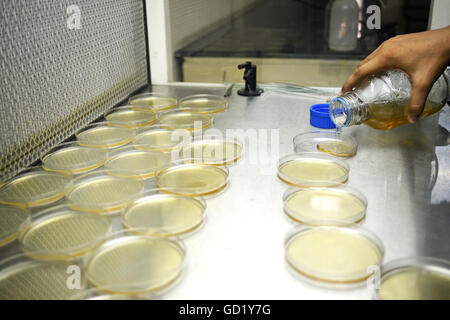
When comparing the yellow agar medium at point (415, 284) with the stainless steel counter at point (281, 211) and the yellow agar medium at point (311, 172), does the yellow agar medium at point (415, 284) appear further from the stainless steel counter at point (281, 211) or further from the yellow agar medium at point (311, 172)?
the yellow agar medium at point (311, 172)

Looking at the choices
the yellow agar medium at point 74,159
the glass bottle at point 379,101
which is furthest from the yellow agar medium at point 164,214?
the glass bottle at point 379,101

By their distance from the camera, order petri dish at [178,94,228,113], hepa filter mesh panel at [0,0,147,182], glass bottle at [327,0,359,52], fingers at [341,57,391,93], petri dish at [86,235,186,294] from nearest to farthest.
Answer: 1. petri dish at [86,235,186,294]
2. hepa filter mesh panel at [0,0,147,182]
3. fingers at [341,57,391,93]
4. petri dish at [178,94,228,113]
5. glass bottle at [327,0,359,52]

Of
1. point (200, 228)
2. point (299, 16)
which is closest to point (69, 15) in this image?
point (200, 228)

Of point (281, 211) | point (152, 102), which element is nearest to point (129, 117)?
point (152, 102)

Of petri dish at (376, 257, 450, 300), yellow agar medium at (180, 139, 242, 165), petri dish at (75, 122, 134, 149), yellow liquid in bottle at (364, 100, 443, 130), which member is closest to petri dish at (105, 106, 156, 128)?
petri dish at (75, 122, 134, 149)

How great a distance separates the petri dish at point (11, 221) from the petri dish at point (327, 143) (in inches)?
27.6

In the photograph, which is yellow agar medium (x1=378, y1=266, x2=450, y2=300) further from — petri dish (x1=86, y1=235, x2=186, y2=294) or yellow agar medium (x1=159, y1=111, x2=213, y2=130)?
yellow agar medium (x1=159, y1=111, x2=213, y2=130)

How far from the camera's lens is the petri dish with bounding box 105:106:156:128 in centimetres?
133

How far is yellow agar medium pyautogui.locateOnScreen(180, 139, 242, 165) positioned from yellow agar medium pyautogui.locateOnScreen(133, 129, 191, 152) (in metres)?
0.05

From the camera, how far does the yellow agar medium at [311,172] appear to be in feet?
3.24

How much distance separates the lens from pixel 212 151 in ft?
3.87

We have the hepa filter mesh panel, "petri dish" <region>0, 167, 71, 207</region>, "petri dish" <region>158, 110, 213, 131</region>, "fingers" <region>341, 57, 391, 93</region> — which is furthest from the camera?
"petri dish" <region>158, 110, 213, 131</region>

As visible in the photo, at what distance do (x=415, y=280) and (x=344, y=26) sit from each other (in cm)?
192
